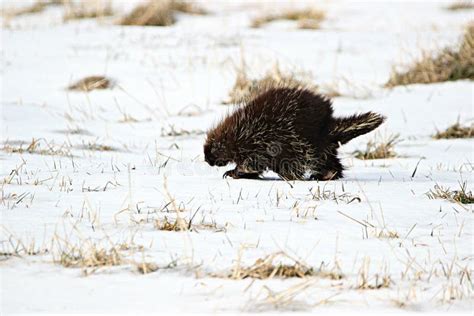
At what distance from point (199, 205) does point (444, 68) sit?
7.35 m

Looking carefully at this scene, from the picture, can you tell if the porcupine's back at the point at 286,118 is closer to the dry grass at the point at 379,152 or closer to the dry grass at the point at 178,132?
the dry grass at the point at 379,152

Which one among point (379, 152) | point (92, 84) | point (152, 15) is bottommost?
point (379, 152)

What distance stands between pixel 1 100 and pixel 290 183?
6.03 metres

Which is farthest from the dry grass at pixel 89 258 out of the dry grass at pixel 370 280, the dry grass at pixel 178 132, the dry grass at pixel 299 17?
the dry grass at pixel 299 17

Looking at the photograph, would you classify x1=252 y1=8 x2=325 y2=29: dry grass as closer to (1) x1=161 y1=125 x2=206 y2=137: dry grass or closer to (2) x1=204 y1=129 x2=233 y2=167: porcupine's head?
(1) x1=161 y1=125 x2=206 y2=137: dry grass

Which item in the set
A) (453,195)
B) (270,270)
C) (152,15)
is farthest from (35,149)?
(152,15)

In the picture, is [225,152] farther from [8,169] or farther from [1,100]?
[1,100]

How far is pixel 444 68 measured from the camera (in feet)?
36.1

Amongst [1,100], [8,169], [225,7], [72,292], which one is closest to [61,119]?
[1,100]

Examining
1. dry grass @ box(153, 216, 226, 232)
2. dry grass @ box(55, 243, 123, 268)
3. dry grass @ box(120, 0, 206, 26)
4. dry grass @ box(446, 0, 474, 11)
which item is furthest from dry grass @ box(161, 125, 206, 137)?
dry grass @ box(446, 0, 474, 11)

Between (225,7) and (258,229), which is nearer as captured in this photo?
(258,229)

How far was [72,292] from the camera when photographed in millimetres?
3223

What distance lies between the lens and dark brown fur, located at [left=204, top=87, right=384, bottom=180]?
19.1 feet

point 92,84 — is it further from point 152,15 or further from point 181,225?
point 181,225
